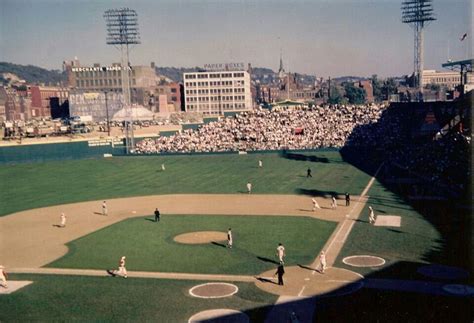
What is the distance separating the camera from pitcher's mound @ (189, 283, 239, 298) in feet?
69.7

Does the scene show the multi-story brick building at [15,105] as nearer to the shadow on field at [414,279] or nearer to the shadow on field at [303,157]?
the shadow on field at [303,157]

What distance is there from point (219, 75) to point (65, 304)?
146005 mm

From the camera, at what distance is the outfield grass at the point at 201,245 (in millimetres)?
25656

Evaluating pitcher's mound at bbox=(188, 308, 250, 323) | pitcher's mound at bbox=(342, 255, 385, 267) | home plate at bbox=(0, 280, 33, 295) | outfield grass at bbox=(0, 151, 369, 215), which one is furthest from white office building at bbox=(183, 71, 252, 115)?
pitcher's mound at bbox=(188, 308, 250, 323)

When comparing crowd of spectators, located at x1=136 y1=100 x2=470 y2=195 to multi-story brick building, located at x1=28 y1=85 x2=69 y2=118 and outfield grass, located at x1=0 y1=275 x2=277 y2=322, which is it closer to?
outfield grass, located at x1=0 y1=275 x2=277 y2=322

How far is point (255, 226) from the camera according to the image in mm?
33438

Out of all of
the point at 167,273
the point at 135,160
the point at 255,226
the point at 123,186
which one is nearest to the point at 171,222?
the point at 255,226

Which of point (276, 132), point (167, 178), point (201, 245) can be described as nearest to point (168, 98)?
point (276, 132)

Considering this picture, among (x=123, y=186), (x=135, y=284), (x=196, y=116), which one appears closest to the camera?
(x=135, y=284)

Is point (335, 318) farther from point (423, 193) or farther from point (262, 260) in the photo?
point (423, 193)

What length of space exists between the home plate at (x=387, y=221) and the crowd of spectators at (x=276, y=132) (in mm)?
43312

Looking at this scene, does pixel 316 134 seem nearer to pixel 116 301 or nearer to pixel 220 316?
pixel 116 301

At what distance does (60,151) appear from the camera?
7769 cm

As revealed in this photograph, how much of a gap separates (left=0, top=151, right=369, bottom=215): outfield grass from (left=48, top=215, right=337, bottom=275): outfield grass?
12.0 m
